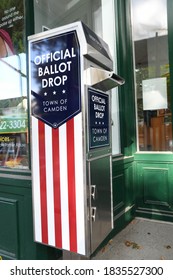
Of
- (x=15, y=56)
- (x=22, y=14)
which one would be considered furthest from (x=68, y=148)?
(x=22, y=14)

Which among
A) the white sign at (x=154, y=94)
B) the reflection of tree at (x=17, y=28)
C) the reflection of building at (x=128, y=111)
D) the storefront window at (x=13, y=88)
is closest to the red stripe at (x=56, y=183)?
the storefront window at (x=13, y=88)

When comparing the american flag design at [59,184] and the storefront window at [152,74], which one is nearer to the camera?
the american flag design at [59,184]

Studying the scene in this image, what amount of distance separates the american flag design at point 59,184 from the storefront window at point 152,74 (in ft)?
7.08

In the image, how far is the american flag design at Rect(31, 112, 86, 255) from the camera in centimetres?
179

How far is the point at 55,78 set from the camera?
6.09 ft

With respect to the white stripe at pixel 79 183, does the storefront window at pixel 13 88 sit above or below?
above

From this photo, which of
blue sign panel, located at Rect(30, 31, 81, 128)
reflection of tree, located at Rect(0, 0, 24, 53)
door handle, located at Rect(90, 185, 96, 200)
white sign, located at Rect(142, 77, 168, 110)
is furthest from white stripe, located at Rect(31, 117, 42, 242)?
white sign, located at Rect(142, 77, 168, 110)

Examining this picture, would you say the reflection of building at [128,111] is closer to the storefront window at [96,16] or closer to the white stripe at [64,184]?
the storefront window at [96,16]

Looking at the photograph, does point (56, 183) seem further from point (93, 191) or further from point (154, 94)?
point (154, 94)

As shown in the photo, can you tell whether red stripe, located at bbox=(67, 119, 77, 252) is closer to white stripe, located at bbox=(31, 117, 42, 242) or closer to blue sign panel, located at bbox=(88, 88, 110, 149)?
blue sign panel, located at bbox=(88, 88, 110, 149)

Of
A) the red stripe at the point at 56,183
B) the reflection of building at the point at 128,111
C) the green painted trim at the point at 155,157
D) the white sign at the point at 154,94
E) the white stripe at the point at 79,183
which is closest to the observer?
the white stripe at the point at 79,183

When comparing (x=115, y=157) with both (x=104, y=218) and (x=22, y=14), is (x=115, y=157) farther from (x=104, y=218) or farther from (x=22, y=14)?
(x=22, y=14)

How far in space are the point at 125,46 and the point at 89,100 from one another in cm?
215

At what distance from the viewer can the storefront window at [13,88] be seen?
8.11 feet
